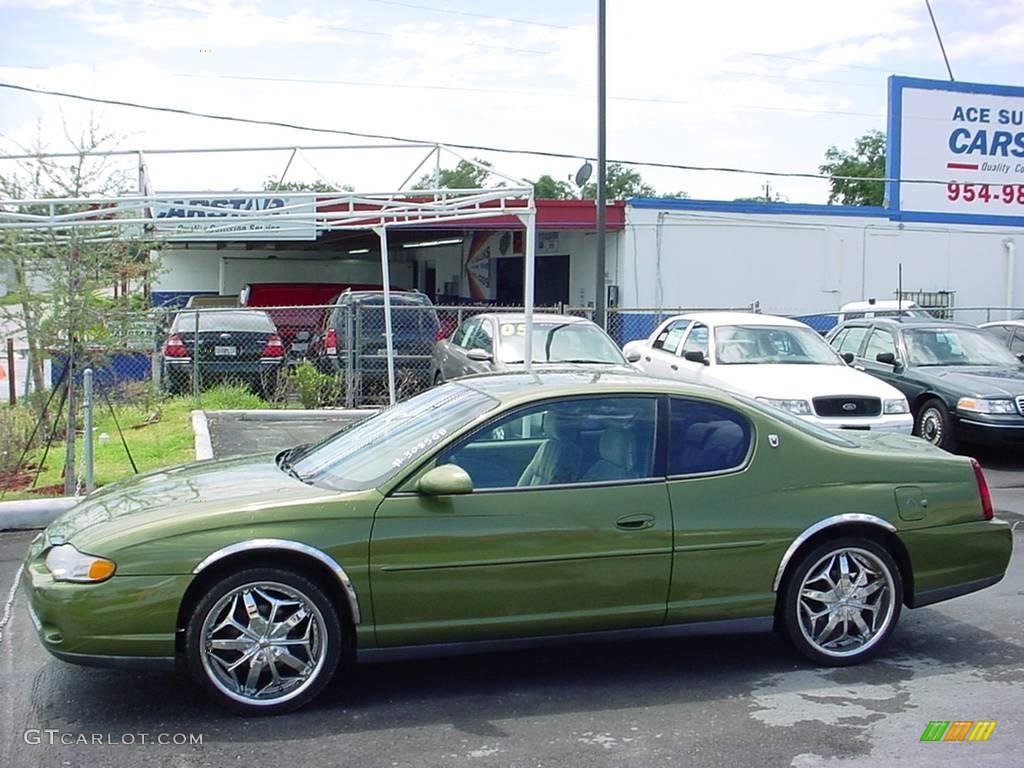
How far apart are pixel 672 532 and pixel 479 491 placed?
920 mm

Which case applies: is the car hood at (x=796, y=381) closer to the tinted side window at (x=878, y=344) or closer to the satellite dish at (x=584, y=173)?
the tinted side window at (x=878, y=344)

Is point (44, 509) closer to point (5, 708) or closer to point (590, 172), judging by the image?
point (5, 708)

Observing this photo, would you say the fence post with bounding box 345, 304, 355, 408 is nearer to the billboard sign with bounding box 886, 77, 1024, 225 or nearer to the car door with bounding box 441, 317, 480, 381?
the car door with bounding box 441, 317, 480, 381

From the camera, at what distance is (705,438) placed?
5328 millimetres

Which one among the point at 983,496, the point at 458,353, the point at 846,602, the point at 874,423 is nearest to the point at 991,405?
the point at 874,423

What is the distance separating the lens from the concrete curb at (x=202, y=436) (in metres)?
10.5

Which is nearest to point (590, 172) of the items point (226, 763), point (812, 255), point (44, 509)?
point (812, 255)

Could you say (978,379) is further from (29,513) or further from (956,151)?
(956,151)

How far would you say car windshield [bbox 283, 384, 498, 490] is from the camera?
16.5 ft

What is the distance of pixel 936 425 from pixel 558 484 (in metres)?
8.58

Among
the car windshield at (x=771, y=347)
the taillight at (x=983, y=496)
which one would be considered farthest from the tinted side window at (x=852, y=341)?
the taillight at (x=983, y=496)

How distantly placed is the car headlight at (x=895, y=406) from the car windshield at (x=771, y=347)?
3.71ft

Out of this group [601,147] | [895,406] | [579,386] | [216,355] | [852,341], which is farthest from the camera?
[601,147]

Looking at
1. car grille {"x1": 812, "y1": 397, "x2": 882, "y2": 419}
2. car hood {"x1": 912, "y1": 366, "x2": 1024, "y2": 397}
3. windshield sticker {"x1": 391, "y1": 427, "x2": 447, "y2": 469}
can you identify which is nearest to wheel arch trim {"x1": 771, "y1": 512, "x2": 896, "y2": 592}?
windshield sticker {"x1": 391, "y1": 427, "x2": 447, "y2": 469}
